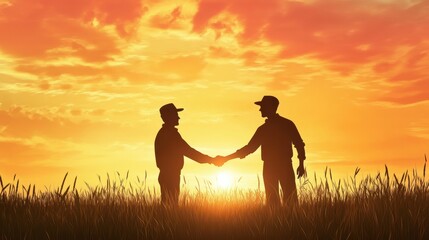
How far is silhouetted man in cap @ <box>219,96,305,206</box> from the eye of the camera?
12.6 metres

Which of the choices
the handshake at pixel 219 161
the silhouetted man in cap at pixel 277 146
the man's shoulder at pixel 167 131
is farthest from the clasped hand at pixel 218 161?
the man's shoulder at pixel 167 131

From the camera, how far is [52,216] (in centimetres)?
987

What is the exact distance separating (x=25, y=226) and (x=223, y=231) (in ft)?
9.95

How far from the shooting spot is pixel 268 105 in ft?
42.0

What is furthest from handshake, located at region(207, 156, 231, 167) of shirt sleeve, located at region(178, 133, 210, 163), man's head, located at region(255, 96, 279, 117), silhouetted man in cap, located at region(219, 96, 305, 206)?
man's head, located at region(255, 96, 279, 117)

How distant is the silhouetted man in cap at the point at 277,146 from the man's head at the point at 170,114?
1.64m

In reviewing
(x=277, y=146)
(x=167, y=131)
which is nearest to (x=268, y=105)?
(x=277, y=146)

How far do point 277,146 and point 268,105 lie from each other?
0.84m

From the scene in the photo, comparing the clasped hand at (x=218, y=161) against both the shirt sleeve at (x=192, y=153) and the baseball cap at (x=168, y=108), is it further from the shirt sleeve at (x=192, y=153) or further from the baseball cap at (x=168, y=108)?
the baseball cap at (x=168, y=108)

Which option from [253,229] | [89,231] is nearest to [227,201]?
[253,229]

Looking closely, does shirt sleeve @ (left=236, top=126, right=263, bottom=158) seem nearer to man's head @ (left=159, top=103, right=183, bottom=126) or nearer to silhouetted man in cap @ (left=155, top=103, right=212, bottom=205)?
silhouetted man in cap @ (left=155, top=103, right=212, bottom=205)

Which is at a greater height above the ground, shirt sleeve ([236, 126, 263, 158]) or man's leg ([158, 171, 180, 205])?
shirt sleeve ([236, 126, 263, 158])

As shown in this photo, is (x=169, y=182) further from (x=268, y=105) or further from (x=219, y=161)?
(x=268, y=105)

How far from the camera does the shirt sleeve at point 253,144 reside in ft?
42.8
